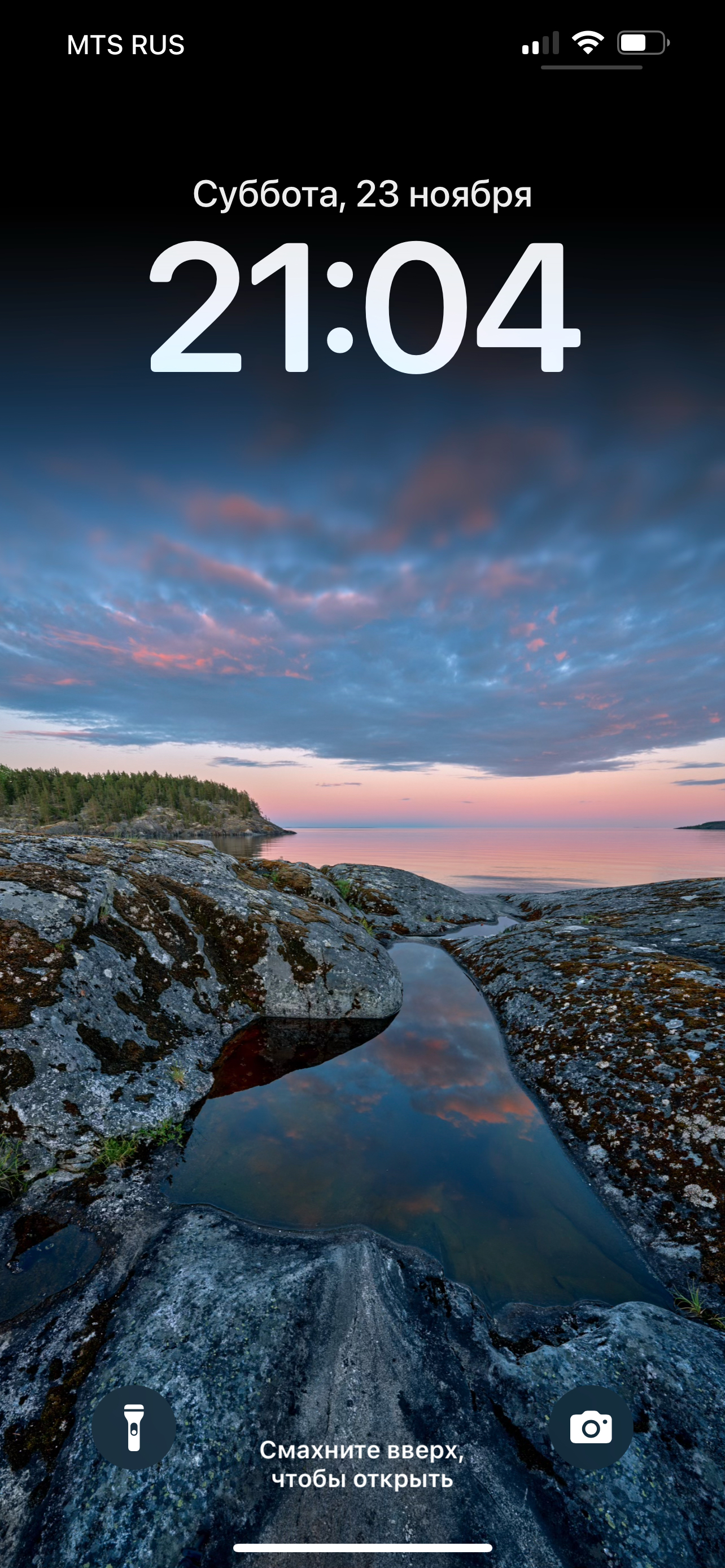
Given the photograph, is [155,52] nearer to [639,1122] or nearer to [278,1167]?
[278,1167]

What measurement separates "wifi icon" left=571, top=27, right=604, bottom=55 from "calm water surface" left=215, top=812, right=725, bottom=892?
2451 cm

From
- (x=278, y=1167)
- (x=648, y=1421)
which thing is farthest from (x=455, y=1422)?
(x=278, y=1167)

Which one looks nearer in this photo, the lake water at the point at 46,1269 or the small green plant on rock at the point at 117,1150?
the lake water at the point at 46,1269

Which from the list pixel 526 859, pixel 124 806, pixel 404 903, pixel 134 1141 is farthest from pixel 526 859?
pixel 124 806

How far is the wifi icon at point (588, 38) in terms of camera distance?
7.27 m

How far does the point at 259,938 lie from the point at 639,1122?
23.8 feet

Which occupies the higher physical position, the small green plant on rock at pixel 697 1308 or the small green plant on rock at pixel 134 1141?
the small green plant on rock at pixel 134 1141

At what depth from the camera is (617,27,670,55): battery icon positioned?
23.7 feet

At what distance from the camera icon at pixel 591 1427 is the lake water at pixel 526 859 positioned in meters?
19.9

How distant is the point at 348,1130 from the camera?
6.45 m

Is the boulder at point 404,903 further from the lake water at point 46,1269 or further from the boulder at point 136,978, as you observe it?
the lake water at point 46,1269

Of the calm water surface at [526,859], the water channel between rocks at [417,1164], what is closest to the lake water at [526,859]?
the calm water surface at [526,859]

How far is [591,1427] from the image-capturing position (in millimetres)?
3553

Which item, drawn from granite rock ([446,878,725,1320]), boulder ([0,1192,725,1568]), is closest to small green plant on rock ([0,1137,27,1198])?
boulder ([0,1192,725,1568])
